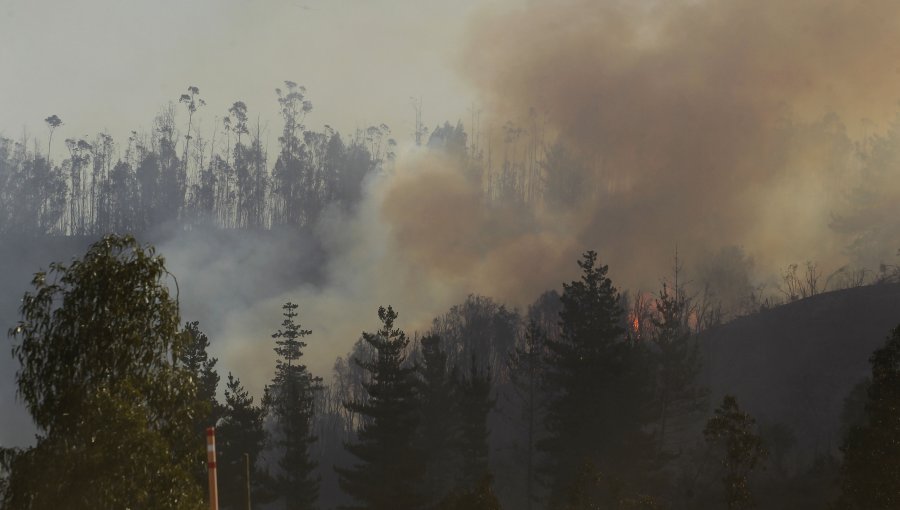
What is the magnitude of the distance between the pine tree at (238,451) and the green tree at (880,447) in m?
40.2

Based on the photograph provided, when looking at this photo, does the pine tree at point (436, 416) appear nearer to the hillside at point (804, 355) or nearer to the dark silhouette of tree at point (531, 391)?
the dark silhouette of tree at point (531, 391)

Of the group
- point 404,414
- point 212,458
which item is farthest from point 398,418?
point 212,458

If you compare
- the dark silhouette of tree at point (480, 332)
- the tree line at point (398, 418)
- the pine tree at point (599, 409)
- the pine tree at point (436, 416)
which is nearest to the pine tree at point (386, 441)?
the tree line at point (398, 418)

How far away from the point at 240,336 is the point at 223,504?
333 feet

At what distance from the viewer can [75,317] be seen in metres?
18.1

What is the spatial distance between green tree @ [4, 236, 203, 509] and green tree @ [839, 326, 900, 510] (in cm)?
2305

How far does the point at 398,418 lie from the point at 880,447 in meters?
35.8

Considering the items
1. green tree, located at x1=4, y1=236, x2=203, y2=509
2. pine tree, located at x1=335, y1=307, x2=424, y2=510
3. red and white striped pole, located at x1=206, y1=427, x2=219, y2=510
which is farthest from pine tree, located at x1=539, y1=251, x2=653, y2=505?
red and white striped pole, located at x1=206, y1=427, x2=219, y2=510

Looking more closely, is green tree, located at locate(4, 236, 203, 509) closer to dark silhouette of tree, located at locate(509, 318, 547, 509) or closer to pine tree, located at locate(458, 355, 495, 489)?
dark silhouette of tree, located at locate(509, 318, 547, 509)

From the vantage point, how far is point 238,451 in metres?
67.0

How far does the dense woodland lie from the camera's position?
17750 mm

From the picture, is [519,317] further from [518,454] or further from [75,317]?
[75,317]

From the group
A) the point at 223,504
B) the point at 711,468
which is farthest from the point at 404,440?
the point at 711,468

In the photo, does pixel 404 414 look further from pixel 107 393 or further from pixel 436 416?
pixel 107 393
